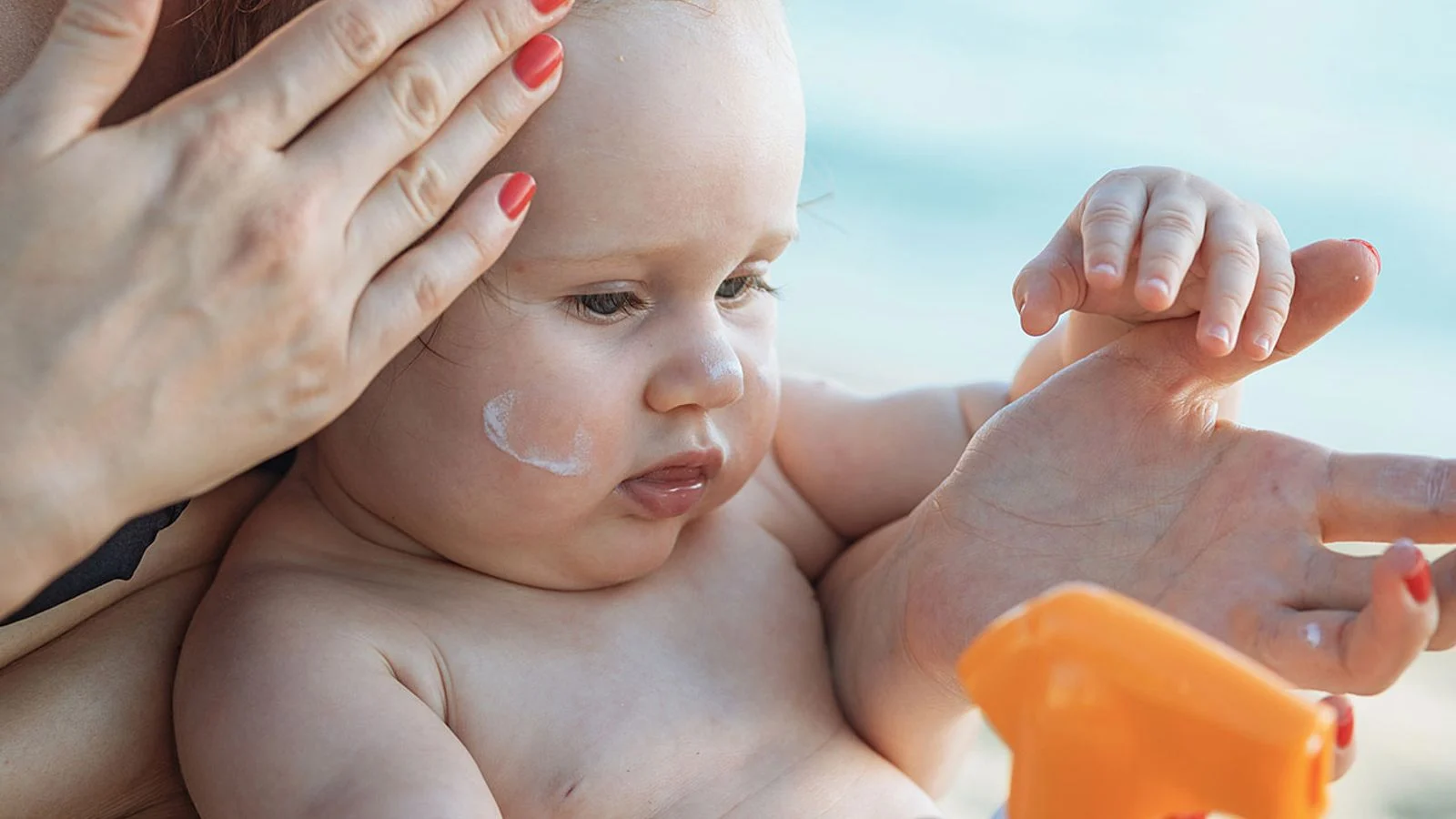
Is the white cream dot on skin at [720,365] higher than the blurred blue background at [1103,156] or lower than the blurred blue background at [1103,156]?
higher

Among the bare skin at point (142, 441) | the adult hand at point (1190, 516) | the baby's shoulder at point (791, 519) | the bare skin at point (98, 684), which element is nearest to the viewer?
the bare skin at point (142, 441)

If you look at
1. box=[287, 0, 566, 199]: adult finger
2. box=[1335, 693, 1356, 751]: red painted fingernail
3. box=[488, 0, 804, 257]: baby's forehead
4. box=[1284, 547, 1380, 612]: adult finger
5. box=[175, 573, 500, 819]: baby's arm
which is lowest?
box=[1284, 547, 1380, 612]: adult finger

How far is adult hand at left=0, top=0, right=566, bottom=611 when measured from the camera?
2.25ft

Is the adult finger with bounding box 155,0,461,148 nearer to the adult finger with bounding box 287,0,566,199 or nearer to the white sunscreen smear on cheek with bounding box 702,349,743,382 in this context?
the adult finger with bounding box 287,0,566,199

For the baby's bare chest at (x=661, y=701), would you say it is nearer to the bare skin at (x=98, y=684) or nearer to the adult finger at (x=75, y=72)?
the bare skin at (x=98, y=684)

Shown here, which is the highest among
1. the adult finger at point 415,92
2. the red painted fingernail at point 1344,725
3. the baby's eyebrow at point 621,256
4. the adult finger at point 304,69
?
the adult finger at point 304,69

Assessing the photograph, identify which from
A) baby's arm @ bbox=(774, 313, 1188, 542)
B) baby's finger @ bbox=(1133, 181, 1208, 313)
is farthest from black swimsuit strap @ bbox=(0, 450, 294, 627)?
baby's finger @ bbox=(1133, 181, 1208, 313)

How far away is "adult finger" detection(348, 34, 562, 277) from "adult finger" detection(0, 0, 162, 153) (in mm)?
137

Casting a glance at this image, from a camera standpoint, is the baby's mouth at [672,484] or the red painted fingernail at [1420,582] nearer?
the red painted fingernail at [1420,582]

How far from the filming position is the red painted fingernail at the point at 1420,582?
705mm

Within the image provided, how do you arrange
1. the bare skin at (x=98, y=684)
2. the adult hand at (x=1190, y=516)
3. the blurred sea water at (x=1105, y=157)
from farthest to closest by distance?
1. the blurred sea water at (x=1105, y=157)
2. the bare skin at (x=98, y=684)
3. the adult hand at (x=1190, y=516)

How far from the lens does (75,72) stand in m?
0.71

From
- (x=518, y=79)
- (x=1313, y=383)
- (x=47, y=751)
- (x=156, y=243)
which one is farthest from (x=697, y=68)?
(x=1313, y=383)

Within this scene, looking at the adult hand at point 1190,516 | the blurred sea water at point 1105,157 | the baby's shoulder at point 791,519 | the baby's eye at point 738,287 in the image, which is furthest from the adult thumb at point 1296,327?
the blurred sea water at point 1105,157
